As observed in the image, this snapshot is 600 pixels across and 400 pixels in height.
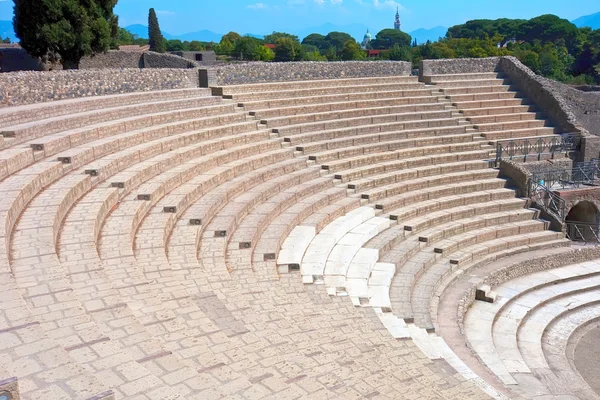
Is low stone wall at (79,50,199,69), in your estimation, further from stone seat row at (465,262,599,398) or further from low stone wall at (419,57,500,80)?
stone seat row at (465,262,599,398)

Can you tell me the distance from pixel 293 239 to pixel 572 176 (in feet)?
32.3

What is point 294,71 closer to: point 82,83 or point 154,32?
point 82,83

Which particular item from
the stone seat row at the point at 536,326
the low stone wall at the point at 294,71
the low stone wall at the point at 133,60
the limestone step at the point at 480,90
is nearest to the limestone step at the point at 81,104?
the low stone wall at the point at 294,71

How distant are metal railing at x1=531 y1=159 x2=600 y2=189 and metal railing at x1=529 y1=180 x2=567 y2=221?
0.55 m

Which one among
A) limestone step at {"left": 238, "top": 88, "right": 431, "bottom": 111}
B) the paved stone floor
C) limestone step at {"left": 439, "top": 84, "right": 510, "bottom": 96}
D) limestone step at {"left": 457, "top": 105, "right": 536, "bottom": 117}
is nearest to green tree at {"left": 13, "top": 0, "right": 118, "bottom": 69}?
limestone step at {"left": 238, "top": 88, "right": 431, "bottom": 111}

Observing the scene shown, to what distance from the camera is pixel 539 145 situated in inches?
613

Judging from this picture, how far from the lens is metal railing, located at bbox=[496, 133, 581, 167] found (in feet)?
49.7

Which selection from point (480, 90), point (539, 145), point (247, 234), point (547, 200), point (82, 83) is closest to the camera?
point (247, 234)

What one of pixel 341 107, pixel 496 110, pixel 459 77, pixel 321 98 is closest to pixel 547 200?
pixel 496 110

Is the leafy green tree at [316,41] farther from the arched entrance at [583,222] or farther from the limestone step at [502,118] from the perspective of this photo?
the arched entrance at [583,222]

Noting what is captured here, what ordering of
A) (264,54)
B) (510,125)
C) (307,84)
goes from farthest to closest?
(264,54), (510,125), (307,84)

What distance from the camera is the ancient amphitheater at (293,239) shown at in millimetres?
4152

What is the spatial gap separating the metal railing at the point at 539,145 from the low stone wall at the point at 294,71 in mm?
4199

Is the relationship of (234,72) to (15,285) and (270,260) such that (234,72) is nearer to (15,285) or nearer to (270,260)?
(270,260)
